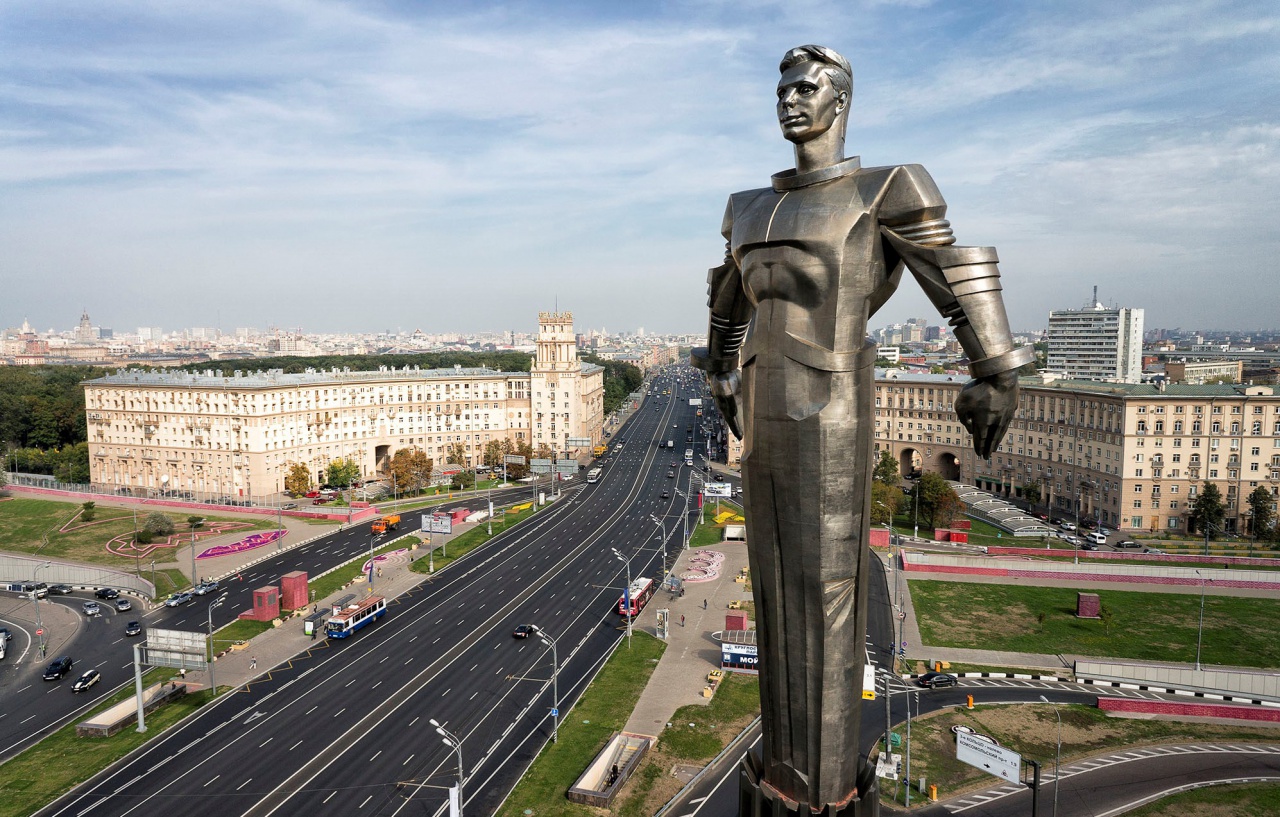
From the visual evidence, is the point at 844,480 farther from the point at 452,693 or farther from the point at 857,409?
the point at 452,693

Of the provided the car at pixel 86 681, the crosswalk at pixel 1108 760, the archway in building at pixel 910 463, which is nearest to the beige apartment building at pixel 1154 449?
the archway in building at pixel 910 463

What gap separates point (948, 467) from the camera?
335 ft

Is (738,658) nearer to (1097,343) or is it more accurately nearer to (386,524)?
(386,524)

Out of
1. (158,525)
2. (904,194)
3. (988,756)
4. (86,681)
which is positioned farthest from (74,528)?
(904,194)

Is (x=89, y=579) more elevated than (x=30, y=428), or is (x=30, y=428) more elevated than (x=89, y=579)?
(x=30, y=428)

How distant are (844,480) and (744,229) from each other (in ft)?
13.5

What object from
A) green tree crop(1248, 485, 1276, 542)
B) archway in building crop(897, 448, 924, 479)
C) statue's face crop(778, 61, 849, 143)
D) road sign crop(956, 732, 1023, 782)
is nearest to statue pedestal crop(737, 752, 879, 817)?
statue's face crop(778, 61, 849, 143)

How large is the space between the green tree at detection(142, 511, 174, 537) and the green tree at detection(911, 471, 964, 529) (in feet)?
231

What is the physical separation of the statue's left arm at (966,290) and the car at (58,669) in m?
51.5

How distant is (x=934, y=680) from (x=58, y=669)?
157 ft

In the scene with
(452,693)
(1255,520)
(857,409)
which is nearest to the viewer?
(857,409)

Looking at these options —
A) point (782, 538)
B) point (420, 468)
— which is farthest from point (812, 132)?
point (420, 468)

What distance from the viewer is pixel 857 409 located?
11656 millimetres

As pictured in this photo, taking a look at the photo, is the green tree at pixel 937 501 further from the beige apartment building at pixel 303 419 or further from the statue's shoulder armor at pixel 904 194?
the statue's shoulder armor at pixel 904 194
